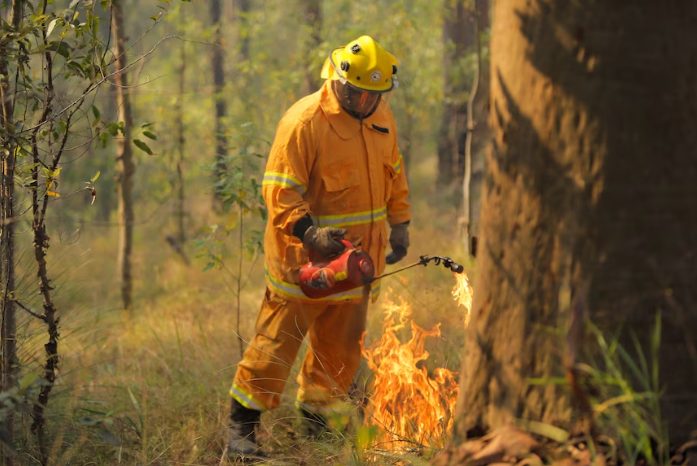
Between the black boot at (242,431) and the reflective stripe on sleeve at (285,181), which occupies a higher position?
the reflective stripe on sleeve at (285,181)

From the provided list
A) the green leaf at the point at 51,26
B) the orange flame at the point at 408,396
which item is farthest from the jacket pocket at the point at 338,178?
the green leaf at the point at 51,26

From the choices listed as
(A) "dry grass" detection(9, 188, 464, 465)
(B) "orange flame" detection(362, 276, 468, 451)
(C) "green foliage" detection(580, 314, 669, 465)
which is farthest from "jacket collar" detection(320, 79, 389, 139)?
(C) "green foliage" detection(580, 314, 669, 465)

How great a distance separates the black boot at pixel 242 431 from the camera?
465 centimetres

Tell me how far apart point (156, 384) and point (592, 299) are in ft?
12.2

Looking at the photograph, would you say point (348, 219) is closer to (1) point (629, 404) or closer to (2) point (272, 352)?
(2) point (272, 352)

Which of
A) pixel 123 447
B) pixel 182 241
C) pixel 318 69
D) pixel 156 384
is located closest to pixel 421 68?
pixel 318 69

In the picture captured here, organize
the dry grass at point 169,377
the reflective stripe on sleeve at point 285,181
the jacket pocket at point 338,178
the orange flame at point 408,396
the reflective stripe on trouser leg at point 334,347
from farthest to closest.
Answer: the reflective stripe on trouser leg at point 334,347 → the jacket pocket at point 338,178 → the reflective stripe on sleeve at point 285,181 → the dry grass at point 169,377 → the orange flame at point 408,396

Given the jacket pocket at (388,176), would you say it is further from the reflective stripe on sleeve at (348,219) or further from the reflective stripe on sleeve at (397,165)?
the reflective stripe on sleeve at (348,219)

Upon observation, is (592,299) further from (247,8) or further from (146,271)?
(247,8)

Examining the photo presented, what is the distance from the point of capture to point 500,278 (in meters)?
2.91

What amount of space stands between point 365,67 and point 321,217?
31.1 inches

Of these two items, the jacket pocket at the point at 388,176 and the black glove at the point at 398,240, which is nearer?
the jacket pocket at the point at 388,176

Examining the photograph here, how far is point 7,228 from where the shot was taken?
4.04m

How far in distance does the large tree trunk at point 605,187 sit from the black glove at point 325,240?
177 centimetres
